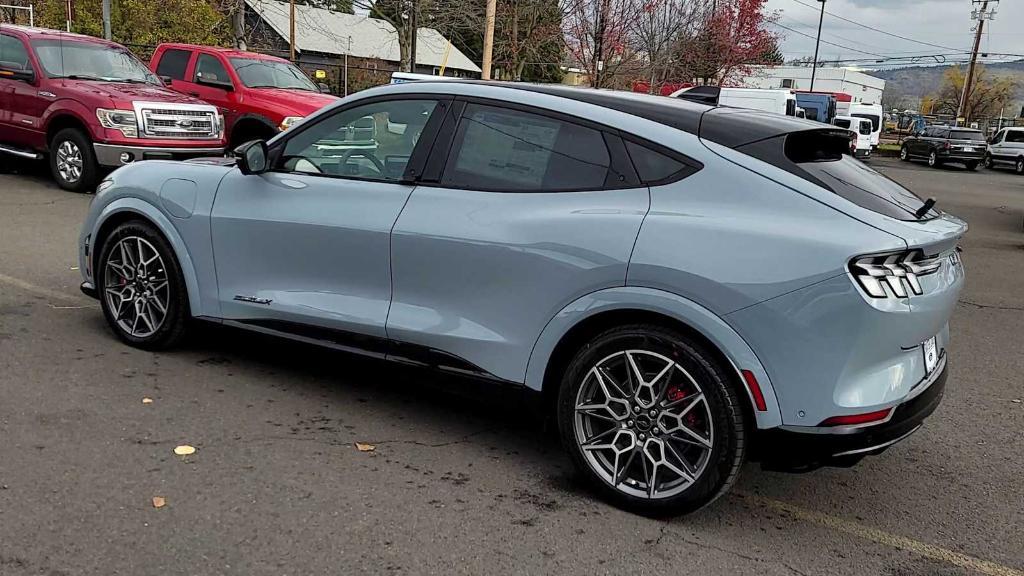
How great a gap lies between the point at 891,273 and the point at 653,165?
3.29 feet

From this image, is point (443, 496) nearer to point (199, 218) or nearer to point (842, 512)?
point (842, 512)

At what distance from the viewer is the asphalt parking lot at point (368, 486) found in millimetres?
3162

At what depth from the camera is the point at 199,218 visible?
4.77m

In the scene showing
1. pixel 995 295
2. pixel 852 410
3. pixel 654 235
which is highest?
pixel 654 235

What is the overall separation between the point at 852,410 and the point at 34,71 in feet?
38.6

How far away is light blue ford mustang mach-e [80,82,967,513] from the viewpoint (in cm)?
319

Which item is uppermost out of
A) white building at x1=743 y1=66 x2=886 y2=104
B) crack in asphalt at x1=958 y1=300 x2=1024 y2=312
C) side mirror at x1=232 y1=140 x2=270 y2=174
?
white building at x1=743 y1=66 x2=886 y2=104

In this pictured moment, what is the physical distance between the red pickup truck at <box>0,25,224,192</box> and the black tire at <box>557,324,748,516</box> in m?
9.22

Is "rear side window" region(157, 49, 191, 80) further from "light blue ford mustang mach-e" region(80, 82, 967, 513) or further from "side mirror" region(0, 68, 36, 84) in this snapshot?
"light blue ford mustang mach-e" region(80, 82, 967, 513)

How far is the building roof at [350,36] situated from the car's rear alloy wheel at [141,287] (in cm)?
3815

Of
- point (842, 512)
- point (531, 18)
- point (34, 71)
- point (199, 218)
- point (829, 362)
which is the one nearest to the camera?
point (829, 362)

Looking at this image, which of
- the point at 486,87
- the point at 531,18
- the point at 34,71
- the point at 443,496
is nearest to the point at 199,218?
the point at 486,87

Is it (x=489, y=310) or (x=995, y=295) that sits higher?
(x=489, y=310)

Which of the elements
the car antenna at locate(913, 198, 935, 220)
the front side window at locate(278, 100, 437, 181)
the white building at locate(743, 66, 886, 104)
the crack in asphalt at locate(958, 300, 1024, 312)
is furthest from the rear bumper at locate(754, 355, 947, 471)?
the white building at locate(743, 66, 886, 104)
